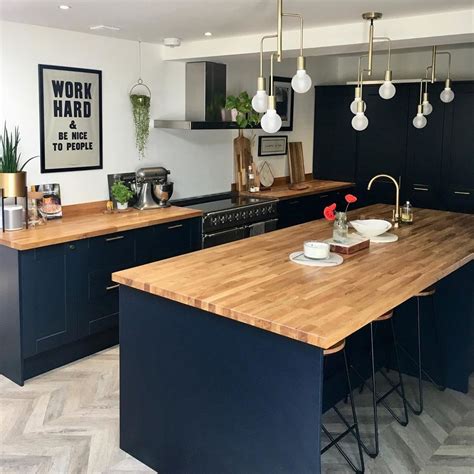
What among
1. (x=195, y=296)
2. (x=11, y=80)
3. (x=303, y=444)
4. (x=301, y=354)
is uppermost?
(x=11, y=80)

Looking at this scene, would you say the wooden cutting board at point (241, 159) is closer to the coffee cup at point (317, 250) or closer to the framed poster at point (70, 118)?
the framed poster at point (70, 118)

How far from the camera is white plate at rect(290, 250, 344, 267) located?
10.2ft

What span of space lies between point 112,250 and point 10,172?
0.85m

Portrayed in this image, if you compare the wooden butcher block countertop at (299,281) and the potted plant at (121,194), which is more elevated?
the potted plant at (121,194)

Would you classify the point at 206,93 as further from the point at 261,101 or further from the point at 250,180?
the point at 261,101

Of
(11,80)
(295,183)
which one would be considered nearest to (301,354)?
(11,80)

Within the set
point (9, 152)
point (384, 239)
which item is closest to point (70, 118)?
point (9, 152)

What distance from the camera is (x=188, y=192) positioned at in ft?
18.3

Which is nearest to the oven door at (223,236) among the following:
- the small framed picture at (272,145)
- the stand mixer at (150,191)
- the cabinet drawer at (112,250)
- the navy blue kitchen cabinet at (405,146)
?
the stand mixer at (150,191)

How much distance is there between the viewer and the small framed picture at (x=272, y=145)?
6.25m

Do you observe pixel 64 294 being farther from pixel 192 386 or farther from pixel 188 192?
pixel 188 192

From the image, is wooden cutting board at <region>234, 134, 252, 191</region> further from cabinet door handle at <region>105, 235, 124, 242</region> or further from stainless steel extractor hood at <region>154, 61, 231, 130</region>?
cabinet door handle at <region>105, 235, 124, 242</region>

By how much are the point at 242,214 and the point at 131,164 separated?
106 centimetres

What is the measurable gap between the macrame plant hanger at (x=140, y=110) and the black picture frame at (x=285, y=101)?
1770 millimetres
